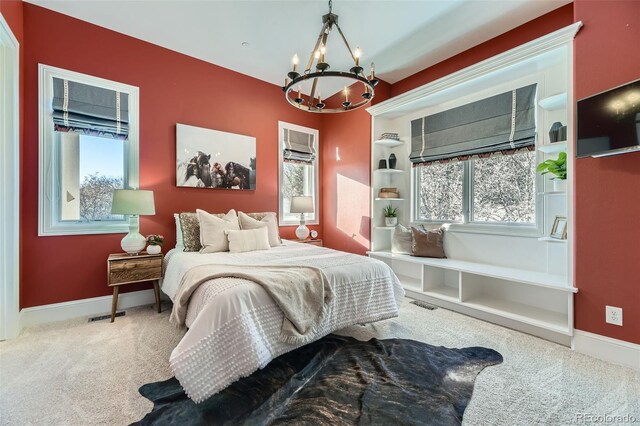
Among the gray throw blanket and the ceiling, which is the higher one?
the ceiling

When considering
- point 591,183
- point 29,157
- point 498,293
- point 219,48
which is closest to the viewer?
point 591,183

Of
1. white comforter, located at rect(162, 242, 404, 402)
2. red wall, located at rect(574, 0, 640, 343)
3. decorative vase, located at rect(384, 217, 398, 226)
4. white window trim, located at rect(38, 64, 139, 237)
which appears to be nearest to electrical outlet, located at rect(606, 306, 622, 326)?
red wall, located at rect(574, 0, 640, 343)

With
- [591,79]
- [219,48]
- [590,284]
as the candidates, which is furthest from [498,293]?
[219,48]

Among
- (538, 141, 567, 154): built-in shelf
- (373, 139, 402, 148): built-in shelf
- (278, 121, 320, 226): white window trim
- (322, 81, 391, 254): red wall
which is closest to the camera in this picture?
(538, 141, 567, 154): built-in shelf

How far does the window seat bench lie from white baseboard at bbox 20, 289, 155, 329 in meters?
3.11

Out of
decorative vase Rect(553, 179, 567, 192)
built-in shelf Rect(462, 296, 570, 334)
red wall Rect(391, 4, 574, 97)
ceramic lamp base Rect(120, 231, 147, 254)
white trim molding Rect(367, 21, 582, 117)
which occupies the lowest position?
built-in shelf Rect(462, 296, 570, 334)

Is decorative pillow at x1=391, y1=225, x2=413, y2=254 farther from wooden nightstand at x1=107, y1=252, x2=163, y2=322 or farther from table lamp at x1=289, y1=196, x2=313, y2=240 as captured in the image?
wooden nightstand at x1=107, y1=252, x2=163, y2=322

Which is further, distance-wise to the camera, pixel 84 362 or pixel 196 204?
pixel 196 204

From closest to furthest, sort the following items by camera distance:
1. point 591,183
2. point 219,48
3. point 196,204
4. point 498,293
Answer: point 591,183
point 498,293
point 219,48
point 196,204

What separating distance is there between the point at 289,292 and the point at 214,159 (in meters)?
2.57

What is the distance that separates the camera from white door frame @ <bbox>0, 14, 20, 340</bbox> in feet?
8.02

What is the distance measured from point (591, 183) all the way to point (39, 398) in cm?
413

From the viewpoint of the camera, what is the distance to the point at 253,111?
428 cm

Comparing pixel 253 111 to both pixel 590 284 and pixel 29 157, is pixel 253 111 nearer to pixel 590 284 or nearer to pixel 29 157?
pixel 29 157
